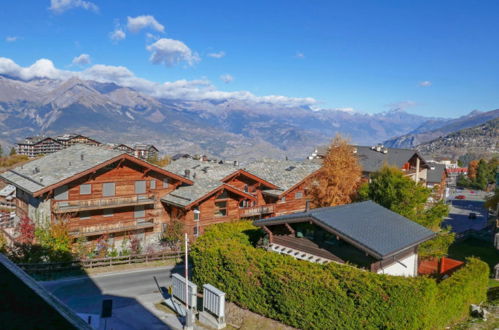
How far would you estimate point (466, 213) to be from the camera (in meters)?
81.2

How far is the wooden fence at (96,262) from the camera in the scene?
28734 millimetres

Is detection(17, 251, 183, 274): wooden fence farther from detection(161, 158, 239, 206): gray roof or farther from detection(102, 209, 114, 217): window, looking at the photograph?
detection(102, 209, 114, 217): window

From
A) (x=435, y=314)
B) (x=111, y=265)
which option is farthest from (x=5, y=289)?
(x=111, y=265)

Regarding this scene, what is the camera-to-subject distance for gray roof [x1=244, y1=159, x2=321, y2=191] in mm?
54656

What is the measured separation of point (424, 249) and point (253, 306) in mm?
17659

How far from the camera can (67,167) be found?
37531 millimetres

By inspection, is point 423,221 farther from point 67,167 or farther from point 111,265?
point 67,167

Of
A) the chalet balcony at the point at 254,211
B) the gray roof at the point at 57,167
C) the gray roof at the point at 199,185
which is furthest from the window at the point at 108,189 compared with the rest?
the chalet balcony at the point at 254,211

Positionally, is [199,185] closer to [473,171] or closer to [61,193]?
[61,193]

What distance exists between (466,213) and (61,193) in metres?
78.1

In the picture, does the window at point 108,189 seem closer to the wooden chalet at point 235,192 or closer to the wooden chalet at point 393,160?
the wooden chalet at point 235,192

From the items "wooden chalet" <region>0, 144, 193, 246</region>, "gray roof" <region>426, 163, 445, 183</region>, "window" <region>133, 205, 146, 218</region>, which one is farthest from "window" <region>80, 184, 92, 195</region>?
"gray roof" <region>426, 163, 445, 183</region>

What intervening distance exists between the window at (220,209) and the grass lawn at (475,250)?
25.6m

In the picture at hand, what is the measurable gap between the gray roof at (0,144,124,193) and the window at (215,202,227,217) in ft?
42.0
